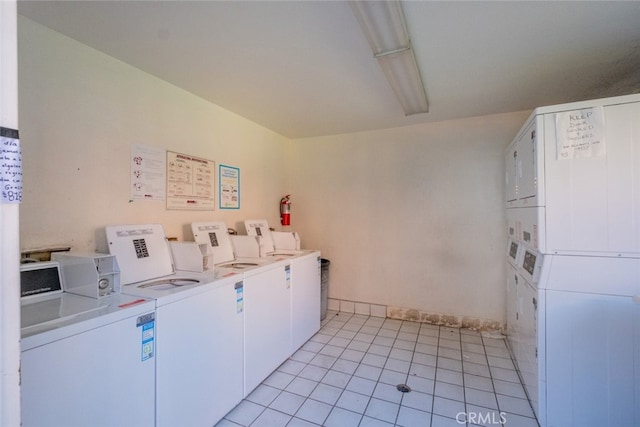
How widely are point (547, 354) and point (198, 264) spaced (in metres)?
2.40

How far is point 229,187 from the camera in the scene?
10.1 feet

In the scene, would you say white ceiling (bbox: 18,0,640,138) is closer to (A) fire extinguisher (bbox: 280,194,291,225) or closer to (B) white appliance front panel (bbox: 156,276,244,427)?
(A) fire extinguisher (bbox: 280,194,291,225)

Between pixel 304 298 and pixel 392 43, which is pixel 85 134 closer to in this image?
pixel 392 43

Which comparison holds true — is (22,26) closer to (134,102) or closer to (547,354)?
(134,102)

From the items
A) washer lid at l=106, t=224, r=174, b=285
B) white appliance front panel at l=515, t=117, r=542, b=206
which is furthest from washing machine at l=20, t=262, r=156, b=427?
white appliance front panel at l=515, t=117, r=542, b=206

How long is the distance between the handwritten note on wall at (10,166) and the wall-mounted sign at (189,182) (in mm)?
1918

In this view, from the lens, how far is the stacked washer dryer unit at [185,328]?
1.54 meters

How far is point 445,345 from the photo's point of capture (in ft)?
9.66

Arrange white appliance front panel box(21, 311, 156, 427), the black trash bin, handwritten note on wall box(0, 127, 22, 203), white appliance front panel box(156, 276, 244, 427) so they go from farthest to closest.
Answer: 1. the black trash bin
2. white appliance front panel box(156, 276, 244, 427)
3. white appliance front panel box(21, 311, 156, 427)
4. handwritten note on wall box(0, 127, 22, 203)

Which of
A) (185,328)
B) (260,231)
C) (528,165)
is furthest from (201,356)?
(528,165)

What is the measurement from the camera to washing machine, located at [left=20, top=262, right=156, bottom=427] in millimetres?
1060

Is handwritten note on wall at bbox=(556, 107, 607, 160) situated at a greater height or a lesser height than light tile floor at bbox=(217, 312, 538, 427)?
greater

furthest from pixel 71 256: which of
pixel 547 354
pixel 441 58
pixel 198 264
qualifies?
pixel 547 354

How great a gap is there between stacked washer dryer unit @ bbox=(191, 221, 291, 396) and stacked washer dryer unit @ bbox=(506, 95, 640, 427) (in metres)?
1.88
